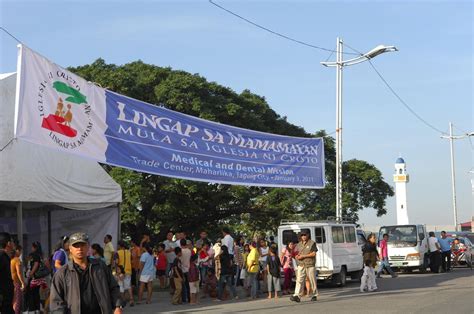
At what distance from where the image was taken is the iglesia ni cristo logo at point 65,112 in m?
11.9

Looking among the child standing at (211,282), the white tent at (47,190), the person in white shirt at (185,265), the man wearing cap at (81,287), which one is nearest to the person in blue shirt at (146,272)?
the person in white shirt at (185,265)

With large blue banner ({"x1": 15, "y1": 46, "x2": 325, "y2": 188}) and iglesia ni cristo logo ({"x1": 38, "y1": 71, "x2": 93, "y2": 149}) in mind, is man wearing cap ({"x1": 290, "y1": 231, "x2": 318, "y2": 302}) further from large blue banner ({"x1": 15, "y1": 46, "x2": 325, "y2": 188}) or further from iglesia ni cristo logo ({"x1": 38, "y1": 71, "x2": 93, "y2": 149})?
iglesia ni cristo logo ({"x1": 38, "y1": 71, "x2": 93, "y2": 149})

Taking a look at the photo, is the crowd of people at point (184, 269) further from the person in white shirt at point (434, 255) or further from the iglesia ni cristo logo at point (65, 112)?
the person in white shirt at point (434, 255)

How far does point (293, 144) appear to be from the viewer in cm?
2002

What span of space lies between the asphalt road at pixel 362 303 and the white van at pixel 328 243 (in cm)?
62

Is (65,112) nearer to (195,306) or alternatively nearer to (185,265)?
(195,306)

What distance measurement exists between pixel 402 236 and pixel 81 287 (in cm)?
2208

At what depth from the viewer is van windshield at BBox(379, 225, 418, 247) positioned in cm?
2581

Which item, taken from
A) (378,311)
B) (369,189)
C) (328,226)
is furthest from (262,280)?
(369,189)

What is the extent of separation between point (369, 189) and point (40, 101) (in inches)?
1021

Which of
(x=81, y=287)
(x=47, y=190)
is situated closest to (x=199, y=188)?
(x=47, y=190)

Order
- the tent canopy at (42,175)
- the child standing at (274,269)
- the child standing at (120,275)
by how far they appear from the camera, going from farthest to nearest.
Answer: the child standing at (274,269) < the child standing at (120,275) < the tent canopy at (42,175)

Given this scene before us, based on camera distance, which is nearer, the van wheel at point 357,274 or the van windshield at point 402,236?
the van wheel at point 357,274

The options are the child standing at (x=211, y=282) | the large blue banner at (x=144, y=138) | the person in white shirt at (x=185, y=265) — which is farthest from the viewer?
the child standing at (x=211, y=282)
